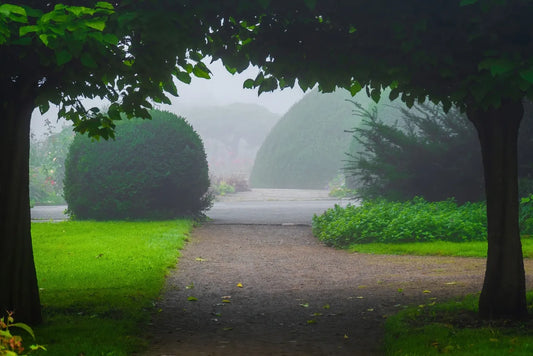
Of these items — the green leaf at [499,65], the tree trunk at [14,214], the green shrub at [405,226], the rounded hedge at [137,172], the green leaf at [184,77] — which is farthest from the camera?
the rounded hedge at [137,172]

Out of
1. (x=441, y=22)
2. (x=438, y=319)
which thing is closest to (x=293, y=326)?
(x=438, y=319)

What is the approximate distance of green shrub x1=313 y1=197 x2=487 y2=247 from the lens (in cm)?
1276

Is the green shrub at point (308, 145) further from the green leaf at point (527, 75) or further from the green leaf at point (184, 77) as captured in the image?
the green leaf at point (527, 75)

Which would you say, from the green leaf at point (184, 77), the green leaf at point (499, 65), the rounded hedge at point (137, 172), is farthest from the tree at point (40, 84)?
the rounded hedge at point (137, 172)

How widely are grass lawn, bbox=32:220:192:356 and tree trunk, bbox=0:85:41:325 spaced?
0.36 m

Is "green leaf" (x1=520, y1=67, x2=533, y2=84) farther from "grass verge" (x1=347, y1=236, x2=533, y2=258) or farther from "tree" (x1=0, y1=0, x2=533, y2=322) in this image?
"grass verge" (x1=347, y1=236, x2=533, y2=258)

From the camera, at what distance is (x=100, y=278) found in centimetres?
909

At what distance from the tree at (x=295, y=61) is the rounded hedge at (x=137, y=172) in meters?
9.40

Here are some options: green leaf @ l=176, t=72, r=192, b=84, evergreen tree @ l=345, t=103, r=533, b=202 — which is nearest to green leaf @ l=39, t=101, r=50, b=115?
green leaf @ l=176, t=72, r=192, b=84

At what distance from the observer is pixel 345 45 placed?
5801 mm

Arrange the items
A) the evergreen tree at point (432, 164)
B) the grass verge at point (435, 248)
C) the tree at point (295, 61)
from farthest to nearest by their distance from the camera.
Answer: the evergreen tree at point (432, 164), the grass verge at point (435, 248), the tree at point (295, 61)

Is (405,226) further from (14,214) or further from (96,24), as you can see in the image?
(96,24)

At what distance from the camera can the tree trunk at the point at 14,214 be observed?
246 inches

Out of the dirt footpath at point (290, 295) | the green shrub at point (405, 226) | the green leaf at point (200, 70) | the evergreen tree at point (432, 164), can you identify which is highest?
the green leaf at point (200, 70)
